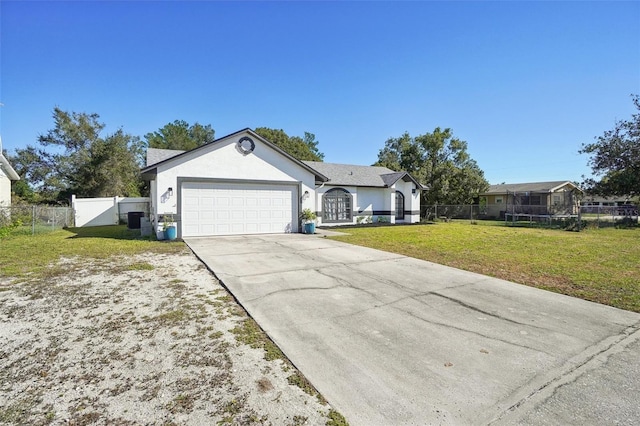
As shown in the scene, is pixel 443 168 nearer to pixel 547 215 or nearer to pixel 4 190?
pixel 547 215

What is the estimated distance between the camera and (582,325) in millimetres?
Answer: 4242

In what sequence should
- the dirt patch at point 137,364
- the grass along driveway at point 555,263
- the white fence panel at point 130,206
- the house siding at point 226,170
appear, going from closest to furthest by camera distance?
1. the dirt patch at point 137,364
2. the grass along driveway at point 555,263
3. the house siding at point 226,170
4. the white fence panel at point 130,206

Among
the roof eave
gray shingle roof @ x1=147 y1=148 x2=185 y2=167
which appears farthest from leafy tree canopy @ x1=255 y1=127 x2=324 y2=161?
gray shingle roof @ x1=147 y1=148 x2=185 y2=167

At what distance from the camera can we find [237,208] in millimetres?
14406

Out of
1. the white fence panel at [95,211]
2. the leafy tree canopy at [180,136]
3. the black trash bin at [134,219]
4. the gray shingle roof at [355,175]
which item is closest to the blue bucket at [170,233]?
the black trash bin at [134,219]

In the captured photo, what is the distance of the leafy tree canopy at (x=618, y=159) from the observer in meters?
21.6

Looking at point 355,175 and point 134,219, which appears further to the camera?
point 355,175

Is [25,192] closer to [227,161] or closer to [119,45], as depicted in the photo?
[119,45]

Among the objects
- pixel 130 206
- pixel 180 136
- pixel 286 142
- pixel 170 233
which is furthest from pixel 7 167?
pixel 180 136

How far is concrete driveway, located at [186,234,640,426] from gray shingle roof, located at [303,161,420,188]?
14.5m

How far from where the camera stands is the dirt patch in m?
2.37

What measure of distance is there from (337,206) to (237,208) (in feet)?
26.8

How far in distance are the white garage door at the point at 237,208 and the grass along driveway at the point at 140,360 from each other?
294 inches

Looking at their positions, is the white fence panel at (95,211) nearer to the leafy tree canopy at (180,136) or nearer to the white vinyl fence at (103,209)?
the white vinyl fence at (103,209)
